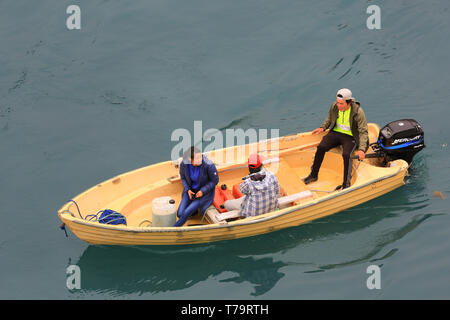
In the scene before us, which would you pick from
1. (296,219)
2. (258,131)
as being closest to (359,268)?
(296,219)

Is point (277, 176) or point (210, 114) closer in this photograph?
point (277, 176)

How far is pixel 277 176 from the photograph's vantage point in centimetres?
984

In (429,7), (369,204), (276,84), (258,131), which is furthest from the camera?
(429,7)

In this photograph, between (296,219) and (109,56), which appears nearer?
(296,219)

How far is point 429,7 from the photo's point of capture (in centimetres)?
1354

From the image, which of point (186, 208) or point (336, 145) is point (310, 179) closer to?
point (336, 145)

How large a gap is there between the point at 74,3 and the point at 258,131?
20.1 feet

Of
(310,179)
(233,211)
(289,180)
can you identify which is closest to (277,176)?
(289,180)

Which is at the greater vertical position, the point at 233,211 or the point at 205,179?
the point at 205,179

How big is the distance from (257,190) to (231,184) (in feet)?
5.01

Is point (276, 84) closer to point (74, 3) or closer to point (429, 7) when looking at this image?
point (429, 7)

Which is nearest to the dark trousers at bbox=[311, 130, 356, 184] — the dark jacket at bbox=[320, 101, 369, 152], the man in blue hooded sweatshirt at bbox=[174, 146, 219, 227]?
the dark jacket at bbox=[320, 101, 369, 152]

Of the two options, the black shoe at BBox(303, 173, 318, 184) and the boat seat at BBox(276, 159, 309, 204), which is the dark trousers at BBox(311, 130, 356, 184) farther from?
the boat seat at BBox(276, 159, 309, 204)

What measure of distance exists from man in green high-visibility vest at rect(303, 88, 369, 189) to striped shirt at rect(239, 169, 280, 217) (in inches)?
60.9
